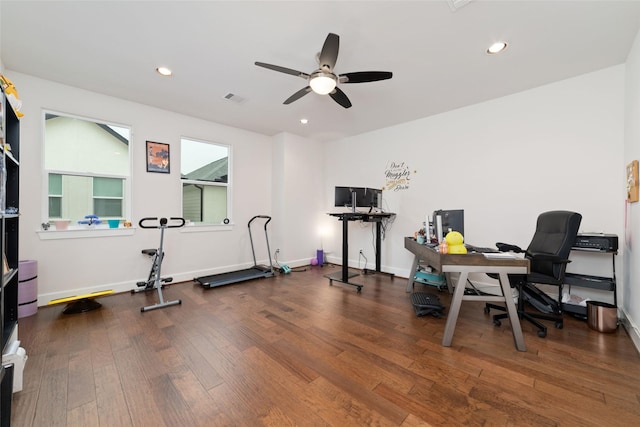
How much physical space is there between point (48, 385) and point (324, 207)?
16.3 feet

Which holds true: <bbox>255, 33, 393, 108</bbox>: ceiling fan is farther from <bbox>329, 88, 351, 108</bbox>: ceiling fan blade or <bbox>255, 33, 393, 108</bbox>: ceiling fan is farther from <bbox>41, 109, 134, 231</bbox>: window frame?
<bbox>41, 109, 134, 231</bbox>: window frame

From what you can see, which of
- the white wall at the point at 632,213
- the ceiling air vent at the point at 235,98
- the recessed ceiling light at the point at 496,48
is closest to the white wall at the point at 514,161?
the white wall at the point at 632,213

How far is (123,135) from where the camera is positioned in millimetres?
3865

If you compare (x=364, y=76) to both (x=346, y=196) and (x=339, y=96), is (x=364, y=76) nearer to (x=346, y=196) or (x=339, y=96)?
(x=339, y=96)

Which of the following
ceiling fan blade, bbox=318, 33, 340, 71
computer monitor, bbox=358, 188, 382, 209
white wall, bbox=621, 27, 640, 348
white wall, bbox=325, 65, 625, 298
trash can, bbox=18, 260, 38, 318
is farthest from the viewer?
computer monitor, bbox=358, 188, 382, 209

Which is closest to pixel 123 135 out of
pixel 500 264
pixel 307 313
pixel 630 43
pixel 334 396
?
pixel 307 313

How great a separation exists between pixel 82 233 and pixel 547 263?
5644 mm

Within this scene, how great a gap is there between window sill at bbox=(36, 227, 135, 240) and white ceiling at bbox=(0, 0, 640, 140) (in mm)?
1941

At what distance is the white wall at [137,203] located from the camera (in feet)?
10.3

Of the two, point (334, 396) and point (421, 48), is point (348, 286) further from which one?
point (421, 48)

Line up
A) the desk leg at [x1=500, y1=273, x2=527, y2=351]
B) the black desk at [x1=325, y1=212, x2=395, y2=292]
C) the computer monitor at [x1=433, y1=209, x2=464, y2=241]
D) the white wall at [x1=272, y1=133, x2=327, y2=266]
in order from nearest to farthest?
the desk leg at [x1=500, y1=273, x2=527, y2=351] → the computer monitor at [x1=433, y1=209, x2=464, y2=241] → the black desk at [x1=325, y1=212, x2=395, y2=292] → the white wall at [x1=272, y1=133, x2=327, y2=266]

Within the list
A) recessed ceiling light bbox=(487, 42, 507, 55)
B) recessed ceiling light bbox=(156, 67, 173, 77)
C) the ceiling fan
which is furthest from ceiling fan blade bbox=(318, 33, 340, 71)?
recessed ceiling light bbox=(156, 67, 173, 77)

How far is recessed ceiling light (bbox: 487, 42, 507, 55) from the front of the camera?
2.48 meters

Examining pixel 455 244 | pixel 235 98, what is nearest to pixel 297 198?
pixel 235 98
